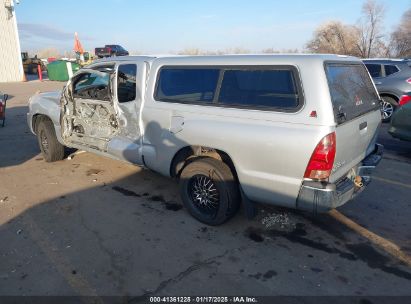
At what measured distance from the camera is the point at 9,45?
987 inches

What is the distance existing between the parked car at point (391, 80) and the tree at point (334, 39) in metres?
27.9

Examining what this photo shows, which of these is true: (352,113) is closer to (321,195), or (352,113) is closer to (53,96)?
(321,195)

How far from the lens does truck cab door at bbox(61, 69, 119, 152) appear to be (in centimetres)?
500

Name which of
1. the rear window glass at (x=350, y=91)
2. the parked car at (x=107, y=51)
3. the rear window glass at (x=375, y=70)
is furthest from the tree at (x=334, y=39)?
the rear window glass at (x=350, y=91)

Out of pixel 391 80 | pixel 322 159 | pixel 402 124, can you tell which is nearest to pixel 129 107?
pixel 322 159

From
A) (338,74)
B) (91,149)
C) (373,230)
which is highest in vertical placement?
(338,74)

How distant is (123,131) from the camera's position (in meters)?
4.79

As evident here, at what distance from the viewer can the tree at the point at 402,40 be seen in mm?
35200

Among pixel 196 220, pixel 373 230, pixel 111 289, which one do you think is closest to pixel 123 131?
pixel 196 220

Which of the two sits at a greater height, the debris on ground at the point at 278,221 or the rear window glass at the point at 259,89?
the rear window glass at the point at 259,89

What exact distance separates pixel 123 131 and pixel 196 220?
170 cm

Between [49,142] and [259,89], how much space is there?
4.40m

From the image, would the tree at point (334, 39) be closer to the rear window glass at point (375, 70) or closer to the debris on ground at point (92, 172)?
the rear window glass at point (375, 70)

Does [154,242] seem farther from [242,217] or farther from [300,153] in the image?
[300,153]
